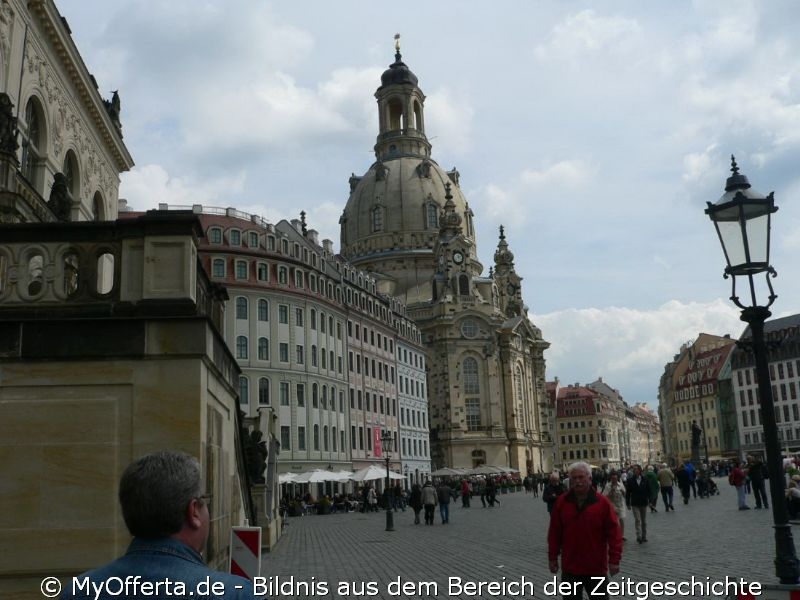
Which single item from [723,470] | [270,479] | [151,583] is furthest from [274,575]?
[723,470]

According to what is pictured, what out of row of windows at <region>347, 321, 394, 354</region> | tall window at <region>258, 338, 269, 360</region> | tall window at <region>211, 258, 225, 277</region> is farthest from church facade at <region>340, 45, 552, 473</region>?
tall window at <region>211, 258, 225, 277</region>

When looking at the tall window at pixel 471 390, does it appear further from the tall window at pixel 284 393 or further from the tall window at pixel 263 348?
the tall window at pixel 263 348

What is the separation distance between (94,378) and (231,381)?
3432 mm

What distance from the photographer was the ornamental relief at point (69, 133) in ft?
79.8

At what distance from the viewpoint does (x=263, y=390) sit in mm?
59750

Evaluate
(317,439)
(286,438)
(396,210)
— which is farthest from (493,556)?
(396,210)

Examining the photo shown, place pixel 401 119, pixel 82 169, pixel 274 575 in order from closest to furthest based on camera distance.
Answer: pixel 274 575 → pixel 82 169 → pixel 401 119

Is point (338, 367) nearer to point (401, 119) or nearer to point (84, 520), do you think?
point (84, 520)

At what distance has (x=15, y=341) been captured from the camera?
27.8 feet

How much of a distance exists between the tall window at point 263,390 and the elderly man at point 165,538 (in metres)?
57.2

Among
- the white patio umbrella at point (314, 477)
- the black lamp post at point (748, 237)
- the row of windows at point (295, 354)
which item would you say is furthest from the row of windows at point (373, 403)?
the black lamp post at point (748, 237)

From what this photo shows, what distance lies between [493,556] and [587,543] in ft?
36.0

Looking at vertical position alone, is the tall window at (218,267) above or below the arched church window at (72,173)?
above

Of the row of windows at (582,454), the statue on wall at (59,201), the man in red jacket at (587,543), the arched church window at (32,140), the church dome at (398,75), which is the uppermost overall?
the church dome at (398,75)
